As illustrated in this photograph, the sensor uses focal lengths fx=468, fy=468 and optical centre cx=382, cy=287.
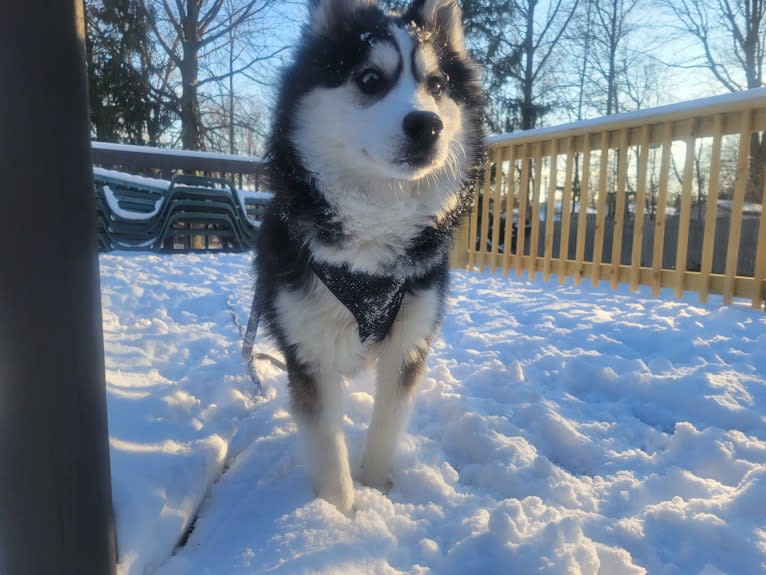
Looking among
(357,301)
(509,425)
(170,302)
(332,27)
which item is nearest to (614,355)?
(509,425)

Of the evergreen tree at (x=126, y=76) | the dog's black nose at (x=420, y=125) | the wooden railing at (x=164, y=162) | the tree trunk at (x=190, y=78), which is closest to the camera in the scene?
the dog's black nose at (x=420, y=125)

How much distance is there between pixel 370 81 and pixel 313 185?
41cm

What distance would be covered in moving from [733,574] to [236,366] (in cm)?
220

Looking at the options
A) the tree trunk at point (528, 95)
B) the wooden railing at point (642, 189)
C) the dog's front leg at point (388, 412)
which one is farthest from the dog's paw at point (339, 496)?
the tree trunk at point (528, 95)

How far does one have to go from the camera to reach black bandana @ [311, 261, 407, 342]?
57.6 inches

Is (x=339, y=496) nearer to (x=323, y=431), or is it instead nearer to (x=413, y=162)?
(x=323, y=431)

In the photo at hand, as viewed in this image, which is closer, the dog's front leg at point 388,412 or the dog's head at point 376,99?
the dog's head at point 376,99

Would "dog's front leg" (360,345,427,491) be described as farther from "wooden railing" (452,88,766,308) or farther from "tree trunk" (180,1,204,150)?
"tree trunk" (180,1,204,150)

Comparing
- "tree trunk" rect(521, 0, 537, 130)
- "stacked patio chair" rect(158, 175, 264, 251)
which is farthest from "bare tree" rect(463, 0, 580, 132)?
"stacked patio chair" rect(158, 175, 264, 251)

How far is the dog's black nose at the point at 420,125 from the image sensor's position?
141 cm

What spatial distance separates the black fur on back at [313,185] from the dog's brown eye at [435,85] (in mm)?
64

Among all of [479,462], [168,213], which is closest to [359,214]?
[479,462]

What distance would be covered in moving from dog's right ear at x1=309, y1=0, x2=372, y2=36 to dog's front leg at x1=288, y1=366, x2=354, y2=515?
1.25m

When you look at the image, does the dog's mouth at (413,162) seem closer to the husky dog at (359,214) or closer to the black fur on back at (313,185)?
the husky dog at (359,214)
